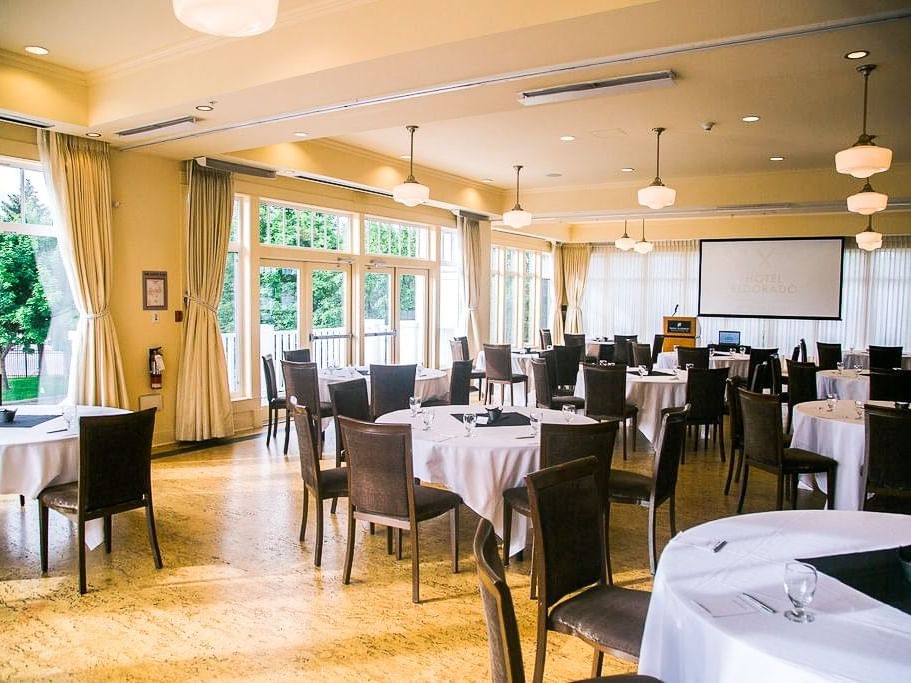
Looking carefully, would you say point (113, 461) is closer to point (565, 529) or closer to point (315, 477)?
point (315, 477)

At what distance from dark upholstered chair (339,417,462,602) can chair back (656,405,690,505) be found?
4.23 ft

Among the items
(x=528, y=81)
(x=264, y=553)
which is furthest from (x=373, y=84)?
(x=264, y=553)

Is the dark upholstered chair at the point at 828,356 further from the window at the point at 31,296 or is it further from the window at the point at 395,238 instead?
the window at the point at 31,296

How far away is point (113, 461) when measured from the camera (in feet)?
13.1

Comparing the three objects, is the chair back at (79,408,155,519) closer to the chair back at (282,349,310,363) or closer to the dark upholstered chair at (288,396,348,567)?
the dark upholstered chair at (288,396,348,567)

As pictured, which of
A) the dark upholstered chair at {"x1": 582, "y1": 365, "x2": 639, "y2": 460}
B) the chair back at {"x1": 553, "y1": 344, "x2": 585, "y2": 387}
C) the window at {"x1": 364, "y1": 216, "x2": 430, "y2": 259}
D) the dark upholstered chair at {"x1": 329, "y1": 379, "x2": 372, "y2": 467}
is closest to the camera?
the dark upholstered chair at {"x1": 329, "y1": 379, "x2": 372, "y2": 467}

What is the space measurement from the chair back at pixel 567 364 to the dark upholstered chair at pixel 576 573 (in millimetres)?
6719

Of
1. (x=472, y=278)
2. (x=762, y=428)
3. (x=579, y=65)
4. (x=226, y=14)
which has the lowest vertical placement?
(x=762, y=428)

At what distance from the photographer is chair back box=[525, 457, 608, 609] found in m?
2.61

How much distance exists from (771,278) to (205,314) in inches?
439

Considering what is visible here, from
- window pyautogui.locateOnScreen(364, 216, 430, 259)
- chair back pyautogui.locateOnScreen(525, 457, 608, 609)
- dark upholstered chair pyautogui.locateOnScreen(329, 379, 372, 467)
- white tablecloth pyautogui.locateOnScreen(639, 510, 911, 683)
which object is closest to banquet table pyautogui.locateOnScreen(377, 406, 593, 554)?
dark upholstered chair pyautogui.locateOnScreen(329, 379, 372, 467)

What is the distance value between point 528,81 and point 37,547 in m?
4.58

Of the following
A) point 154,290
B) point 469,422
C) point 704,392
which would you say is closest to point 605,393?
point 704,392

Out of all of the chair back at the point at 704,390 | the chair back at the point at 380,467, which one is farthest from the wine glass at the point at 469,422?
the chair back at the point at 704,390
